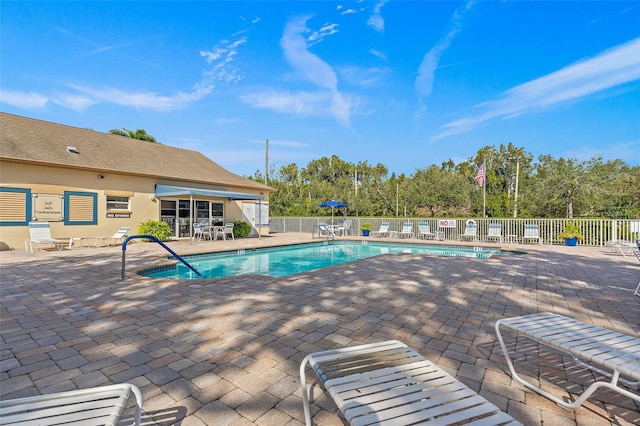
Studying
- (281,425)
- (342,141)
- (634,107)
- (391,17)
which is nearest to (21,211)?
(281,425)

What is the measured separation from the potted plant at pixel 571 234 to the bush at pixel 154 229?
56.8ft

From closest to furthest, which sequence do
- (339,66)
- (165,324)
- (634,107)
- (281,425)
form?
(281,425), (165,324), (339,66), (634,107)

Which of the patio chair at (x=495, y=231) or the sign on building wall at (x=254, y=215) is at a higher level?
the sign on building wall at (x=254, y=215)

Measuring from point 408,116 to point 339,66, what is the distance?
741 cm

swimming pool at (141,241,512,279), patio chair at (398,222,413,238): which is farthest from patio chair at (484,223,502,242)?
patio chair at (398,222,413,238)

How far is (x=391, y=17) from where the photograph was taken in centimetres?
1336

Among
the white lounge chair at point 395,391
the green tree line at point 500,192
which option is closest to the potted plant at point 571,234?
the green tree line at point 500,192

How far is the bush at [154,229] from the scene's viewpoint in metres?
12.8

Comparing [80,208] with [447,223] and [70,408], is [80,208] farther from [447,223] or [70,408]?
[447,223]

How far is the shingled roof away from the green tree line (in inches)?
391

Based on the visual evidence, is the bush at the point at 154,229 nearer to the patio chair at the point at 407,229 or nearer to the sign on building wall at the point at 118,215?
the sign on building wall at the point at 118,215

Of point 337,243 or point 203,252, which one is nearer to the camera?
point 203,252

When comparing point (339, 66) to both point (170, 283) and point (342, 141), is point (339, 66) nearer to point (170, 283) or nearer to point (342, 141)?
point (342, 141)

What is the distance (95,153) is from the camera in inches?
539
